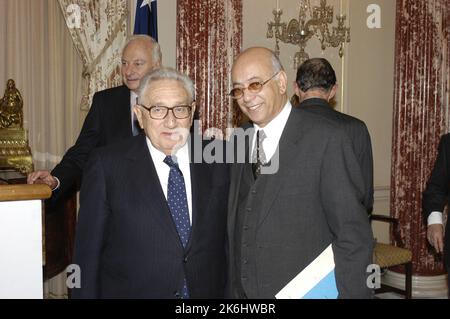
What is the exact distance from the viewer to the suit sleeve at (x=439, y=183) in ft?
11.3

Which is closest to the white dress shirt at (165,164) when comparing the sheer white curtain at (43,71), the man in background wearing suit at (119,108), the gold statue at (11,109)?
the man in background wearing suit at (119,108)

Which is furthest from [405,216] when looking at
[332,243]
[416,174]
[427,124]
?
[332,243]

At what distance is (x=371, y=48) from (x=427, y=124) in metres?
1.03

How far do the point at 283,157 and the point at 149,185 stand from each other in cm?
54

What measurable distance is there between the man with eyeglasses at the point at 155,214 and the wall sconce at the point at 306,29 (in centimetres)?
359

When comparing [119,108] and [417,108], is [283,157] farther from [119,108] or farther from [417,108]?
[417,108]

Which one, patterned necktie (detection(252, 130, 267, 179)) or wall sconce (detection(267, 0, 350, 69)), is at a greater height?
wall sconce (detection(267, 0, 350, 69))

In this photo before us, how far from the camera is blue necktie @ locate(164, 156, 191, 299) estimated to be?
2225mm

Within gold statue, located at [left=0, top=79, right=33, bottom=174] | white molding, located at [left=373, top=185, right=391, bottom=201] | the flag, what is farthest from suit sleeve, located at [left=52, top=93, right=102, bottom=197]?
white molding, located at [left=373, top=185, right=391, bottom=201]

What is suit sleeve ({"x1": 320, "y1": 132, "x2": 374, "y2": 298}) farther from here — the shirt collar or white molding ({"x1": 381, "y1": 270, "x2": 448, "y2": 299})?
white molding ({"x1": 381, "y1": 270, "x2": 448, "y2": 299})

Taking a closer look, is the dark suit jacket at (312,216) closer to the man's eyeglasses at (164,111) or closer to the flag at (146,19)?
the man's eyeglasses at (164,111)

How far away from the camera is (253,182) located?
7.51ft
